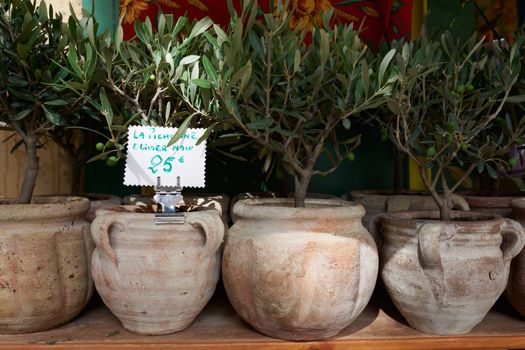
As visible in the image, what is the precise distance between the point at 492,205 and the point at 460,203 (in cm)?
12

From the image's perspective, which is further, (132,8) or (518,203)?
(132,8)

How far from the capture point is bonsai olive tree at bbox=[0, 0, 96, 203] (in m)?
1.11

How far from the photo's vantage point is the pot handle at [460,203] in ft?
4.37

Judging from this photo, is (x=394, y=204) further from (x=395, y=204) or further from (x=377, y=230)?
(x=377, y=230)

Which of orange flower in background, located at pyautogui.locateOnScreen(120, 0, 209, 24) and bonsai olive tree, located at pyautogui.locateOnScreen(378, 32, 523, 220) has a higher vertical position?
orange flower in background, located at pyautogui.locateOnScreen(120, 0, 209, 24)

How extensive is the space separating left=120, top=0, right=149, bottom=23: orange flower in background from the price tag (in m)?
0.70

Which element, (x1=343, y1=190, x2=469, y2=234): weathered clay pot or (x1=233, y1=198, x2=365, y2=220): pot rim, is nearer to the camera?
(x1=233, y1=198, x2=365, y2=220): pot rim

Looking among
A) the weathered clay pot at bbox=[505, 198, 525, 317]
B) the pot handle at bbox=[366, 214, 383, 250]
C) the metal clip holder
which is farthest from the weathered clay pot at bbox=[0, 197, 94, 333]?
the weathered clay pot at bbox=[505, 198, 525, 317]

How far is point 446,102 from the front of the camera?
48.0 inches

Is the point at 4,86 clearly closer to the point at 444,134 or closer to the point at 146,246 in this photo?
the point at 146,246

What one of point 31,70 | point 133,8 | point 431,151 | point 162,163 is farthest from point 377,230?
point 133,8

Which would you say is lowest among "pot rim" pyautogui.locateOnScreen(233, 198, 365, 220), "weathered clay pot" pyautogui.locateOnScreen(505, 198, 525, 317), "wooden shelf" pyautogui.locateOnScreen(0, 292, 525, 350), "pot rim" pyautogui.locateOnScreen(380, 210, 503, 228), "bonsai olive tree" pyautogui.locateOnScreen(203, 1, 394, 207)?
"wooden shelf" pyautogui.locateOnScreen(0, 292, 525, 350)

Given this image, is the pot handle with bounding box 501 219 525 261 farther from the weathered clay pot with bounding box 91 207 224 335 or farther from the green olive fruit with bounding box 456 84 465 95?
the weathered clay pot with bounding box 91 207 224 335

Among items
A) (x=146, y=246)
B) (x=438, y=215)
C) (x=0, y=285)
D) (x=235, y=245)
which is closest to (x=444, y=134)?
(x=438, y=215)
